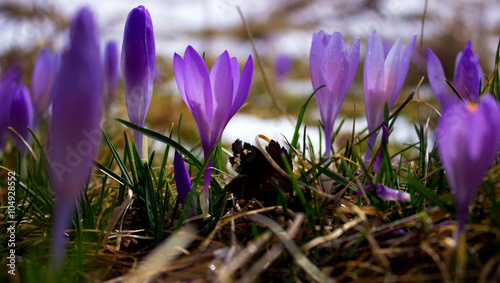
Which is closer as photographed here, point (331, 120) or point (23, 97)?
point (331, 120)

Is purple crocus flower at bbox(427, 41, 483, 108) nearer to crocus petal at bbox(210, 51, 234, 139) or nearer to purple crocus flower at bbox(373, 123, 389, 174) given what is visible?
purple crocus flower at bbox(373, 123, 389, 174)

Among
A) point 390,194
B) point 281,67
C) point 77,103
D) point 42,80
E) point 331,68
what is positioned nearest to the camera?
point 77,103

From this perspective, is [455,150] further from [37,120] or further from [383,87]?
[37,120]

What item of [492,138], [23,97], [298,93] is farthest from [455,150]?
[298,93]

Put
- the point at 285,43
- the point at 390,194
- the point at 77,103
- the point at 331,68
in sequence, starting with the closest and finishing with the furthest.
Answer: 1. the point at 77,103
2. the point at 390,194
3. the point at 331,68
4. the point at 285,43

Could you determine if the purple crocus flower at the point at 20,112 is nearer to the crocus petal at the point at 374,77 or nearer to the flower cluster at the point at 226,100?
the flower cluster at the point at 226,100

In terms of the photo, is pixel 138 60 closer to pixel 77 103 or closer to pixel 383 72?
pixel 77 103

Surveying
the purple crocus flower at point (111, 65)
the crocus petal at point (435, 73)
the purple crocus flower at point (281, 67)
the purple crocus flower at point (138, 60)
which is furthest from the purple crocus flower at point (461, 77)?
the purple crocus flower at point (281, 67)

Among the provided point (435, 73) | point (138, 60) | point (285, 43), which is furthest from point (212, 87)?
point (285, 43)
